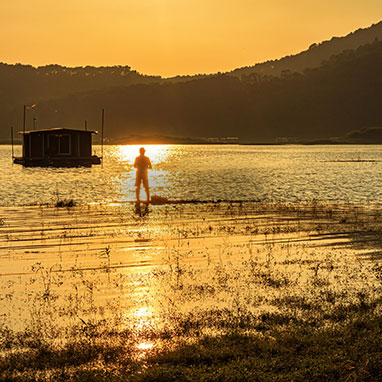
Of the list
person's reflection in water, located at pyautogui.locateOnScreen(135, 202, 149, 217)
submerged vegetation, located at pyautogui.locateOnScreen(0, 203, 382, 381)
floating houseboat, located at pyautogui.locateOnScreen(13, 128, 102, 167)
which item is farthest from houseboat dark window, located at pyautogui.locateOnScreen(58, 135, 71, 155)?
submerged vegetation, located at pyautogui.locateOnScreen(0, 203, 382, 381)

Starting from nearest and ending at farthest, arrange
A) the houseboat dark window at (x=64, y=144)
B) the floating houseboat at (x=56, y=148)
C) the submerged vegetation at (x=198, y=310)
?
the submerged vegetation at (x=198, y=310) → the floating houseboat at (x=56, y=148) → the houseboat dark window at (x=64, y=144)

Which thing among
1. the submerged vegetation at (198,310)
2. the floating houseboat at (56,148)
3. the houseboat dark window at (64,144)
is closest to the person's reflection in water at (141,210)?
the submerged vegetation at (198,310)

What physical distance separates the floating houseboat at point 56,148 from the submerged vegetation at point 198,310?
52107mm

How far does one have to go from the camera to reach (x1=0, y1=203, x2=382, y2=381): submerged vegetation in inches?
235

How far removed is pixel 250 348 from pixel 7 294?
177 inches

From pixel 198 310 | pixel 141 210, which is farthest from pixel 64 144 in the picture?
pixel 198 310

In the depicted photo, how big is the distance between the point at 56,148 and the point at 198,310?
6123 centimetres

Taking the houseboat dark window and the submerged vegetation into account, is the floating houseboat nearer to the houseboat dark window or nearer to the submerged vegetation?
the houseboat dark window

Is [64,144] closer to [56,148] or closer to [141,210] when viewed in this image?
[56,148]

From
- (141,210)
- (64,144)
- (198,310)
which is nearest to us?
(198,310)

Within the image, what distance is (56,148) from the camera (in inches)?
2630

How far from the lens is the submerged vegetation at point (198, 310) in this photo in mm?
5961

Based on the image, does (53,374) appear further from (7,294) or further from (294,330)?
(7,294)

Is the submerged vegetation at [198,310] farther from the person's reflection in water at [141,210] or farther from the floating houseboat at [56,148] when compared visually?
the floating houseboat at [56,148]
